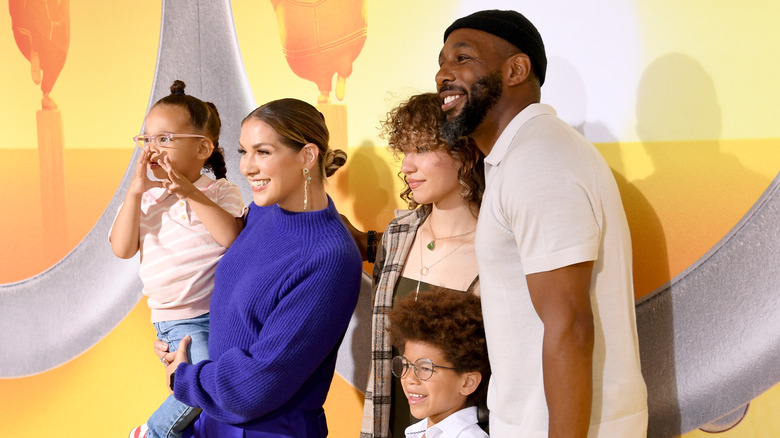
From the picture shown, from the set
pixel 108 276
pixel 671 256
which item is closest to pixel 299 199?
pixel 671 256

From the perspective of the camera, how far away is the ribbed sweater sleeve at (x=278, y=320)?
2.26 m

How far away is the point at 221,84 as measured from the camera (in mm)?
3756

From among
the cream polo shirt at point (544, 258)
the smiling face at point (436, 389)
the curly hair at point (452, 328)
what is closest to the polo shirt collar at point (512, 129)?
the cream polo shirt at point (544, 258)

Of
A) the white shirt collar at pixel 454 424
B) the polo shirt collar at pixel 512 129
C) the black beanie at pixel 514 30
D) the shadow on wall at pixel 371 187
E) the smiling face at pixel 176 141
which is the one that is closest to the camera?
the polo shirt collar at pixel 512 129

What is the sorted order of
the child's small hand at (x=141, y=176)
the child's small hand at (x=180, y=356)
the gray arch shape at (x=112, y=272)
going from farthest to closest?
the gray arch shape at (x=112, y=272) → the child's small hand at (x=141, y=176) → the child's small hand at (x=180, y=356)

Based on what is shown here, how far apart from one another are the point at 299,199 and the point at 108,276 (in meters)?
2.20

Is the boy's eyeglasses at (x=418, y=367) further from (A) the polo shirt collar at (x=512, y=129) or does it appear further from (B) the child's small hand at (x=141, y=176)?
(B) the child's small hand at (x=141, y=176)

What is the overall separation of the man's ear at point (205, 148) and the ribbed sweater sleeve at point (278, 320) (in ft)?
1.90

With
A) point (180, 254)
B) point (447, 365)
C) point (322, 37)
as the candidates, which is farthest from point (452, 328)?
point (322, 37)

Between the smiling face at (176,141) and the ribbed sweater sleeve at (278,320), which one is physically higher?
the smiling face at (176,141)

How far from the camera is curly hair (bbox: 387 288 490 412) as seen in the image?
210cm

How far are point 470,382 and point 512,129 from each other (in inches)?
30.1

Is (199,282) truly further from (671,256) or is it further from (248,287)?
A: (671,256)

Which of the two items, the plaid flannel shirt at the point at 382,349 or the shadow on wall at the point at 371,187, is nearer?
the plaid flannel shirt at the point at 382,349
